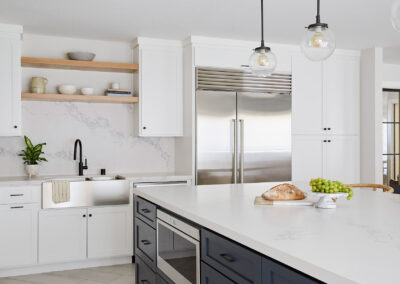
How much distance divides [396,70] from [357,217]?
16.6 ft

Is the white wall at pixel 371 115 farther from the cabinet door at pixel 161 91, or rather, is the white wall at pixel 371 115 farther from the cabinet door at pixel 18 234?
the cabinet door at pixel 18 234

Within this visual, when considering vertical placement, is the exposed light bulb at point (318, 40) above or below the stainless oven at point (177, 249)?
above

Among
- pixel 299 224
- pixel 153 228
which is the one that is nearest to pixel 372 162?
pixel 153 228

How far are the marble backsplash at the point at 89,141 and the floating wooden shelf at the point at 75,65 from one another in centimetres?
41

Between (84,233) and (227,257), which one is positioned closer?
(227,257)

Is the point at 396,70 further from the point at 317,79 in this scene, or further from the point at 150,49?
the point at 150,49

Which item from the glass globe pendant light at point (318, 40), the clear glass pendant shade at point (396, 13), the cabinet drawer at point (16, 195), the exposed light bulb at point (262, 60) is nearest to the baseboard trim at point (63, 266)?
the cabinet drawer at point (16, 195)

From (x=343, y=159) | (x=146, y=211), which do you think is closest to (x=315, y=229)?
(x=146, y=211)

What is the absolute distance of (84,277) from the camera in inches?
164

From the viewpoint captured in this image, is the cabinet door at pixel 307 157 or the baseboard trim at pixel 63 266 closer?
the baseboard trim at pixel 63 266

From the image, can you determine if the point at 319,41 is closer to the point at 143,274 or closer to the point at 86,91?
the point at 143,274

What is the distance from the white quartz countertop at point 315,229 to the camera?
1249mm

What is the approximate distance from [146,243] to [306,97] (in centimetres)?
314

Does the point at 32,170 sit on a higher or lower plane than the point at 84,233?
higher
